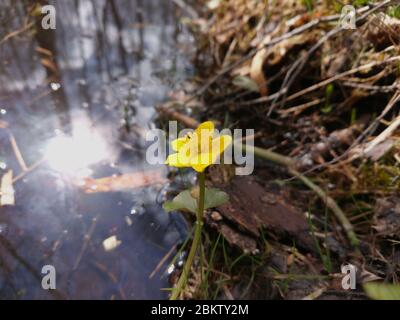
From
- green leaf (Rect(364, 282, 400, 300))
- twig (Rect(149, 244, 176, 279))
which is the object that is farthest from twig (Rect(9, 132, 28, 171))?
green leaf (Rect(364, 282, 400, 300))

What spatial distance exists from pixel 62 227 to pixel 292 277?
3.41 feet

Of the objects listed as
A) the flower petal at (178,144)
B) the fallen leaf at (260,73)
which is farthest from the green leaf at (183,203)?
the fallen leaf at (260,73)

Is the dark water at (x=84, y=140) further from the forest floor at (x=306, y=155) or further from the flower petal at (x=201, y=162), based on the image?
the flower petal at (x=201, y=162)

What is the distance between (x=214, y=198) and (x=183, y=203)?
0.11 meters

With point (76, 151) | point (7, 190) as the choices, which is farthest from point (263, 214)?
point (7, 190)

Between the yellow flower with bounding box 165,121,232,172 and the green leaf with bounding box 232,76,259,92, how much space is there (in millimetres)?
1075

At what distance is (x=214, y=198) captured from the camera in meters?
1.29

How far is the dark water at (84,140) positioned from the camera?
1613 mm

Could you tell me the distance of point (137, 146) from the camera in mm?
2193

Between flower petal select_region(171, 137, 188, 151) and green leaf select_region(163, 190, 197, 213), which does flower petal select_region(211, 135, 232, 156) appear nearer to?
flower petal select_region(171, 137, 188, 151)

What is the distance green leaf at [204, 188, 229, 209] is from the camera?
4.17ft

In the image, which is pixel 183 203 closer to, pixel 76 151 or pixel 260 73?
pixel 76 151
